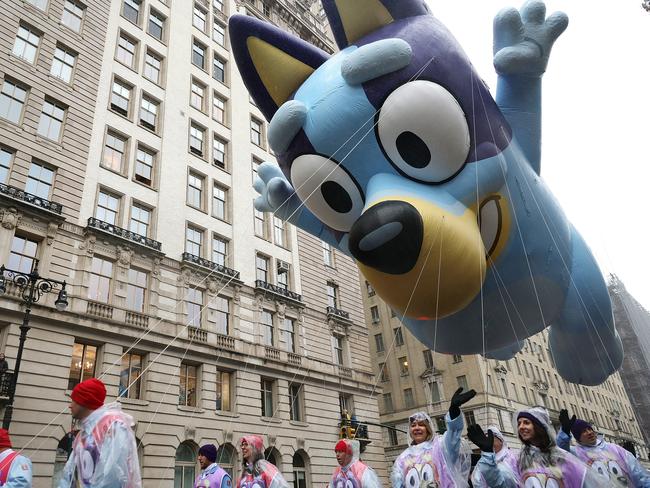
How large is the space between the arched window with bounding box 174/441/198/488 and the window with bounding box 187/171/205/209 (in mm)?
10079

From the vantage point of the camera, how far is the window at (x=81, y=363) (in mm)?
15738

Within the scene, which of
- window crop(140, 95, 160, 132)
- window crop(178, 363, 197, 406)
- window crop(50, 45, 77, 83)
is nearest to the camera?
window crop(178, 363, 197, 406)

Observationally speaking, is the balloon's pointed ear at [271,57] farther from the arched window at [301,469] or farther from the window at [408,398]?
the window at [408,398]

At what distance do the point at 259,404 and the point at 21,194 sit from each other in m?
12.0

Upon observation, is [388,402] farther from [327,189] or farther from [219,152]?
[327,189]

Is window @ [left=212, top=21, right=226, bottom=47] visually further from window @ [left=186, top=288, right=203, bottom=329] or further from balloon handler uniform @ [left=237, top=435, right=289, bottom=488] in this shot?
balloon handler uniform @ [left=237, top=435, right=289, bottom=488]

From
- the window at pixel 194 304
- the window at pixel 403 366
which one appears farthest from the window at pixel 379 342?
the window at pixel 194 304

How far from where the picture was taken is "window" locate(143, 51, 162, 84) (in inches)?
921

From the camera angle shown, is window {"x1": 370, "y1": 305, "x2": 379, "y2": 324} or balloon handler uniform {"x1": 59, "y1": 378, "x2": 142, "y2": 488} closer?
balloon handler uniform {"x1": 59, "y1": 378, "x2": 142, "y2": 488}

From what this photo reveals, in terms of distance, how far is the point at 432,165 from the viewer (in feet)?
12.3

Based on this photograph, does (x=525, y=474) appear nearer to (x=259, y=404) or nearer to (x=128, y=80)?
(x=259, y=404)

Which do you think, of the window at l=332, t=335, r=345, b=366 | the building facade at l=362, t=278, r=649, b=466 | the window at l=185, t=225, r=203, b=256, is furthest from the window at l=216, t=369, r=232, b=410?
the building facade at l=362, t=278, r=649, b=466

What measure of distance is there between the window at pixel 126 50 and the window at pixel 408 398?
3130cm

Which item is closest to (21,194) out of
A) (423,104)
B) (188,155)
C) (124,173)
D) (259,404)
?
(124,173)
